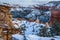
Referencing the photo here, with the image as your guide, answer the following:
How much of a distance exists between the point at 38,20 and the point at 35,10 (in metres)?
0.11

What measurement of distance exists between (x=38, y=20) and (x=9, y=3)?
345 mm

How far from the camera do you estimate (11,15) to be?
4.76 ft

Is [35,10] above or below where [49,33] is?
above

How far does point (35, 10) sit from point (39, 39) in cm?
30

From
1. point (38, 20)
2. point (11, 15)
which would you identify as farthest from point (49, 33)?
point (11, 15)

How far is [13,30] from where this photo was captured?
1.44 m

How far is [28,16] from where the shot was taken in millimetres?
1453

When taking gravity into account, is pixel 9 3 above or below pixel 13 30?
above

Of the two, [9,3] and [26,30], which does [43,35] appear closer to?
[26,30]

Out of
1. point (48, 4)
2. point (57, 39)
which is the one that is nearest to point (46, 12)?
point (48, 4)

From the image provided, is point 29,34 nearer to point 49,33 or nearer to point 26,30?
point 26,30

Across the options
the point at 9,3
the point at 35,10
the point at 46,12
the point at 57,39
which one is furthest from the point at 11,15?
the point at 57,39

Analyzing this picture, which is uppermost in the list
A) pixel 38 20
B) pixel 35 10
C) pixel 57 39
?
pixel 35 10

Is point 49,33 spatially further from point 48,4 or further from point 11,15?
point 11,15
